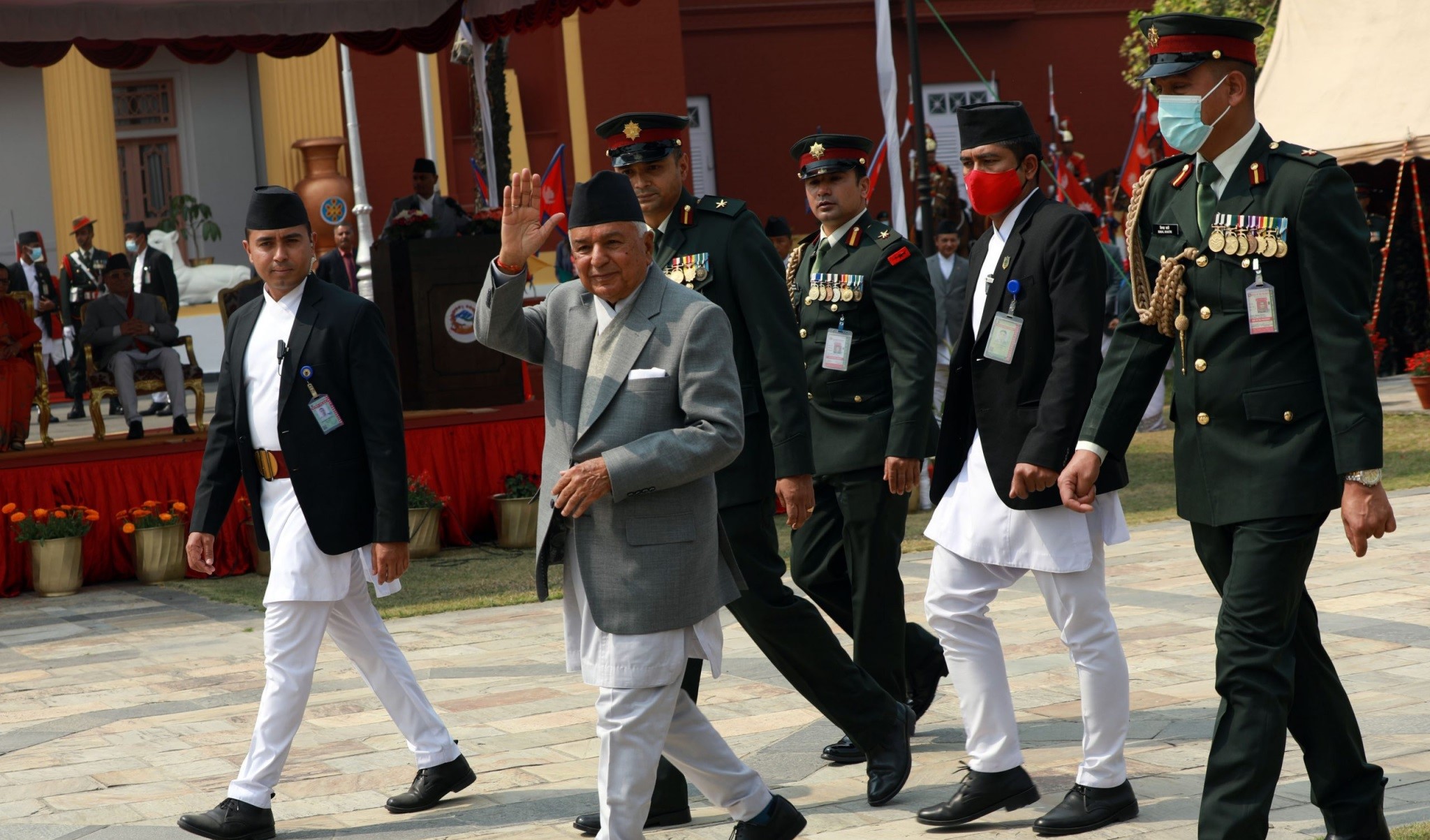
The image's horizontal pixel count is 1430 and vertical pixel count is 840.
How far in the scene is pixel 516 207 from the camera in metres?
3.85

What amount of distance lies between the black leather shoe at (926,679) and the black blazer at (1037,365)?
1.12 m

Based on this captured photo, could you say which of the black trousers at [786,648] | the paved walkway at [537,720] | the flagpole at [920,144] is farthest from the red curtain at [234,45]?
the black trousers at [786,648]

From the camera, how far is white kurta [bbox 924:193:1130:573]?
4441 mm

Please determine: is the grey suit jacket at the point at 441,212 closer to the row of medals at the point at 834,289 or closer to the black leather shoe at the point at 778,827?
the row of medals at the point at 834,289

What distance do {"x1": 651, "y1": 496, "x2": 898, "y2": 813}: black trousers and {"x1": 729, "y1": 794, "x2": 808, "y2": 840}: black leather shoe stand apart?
47 cm

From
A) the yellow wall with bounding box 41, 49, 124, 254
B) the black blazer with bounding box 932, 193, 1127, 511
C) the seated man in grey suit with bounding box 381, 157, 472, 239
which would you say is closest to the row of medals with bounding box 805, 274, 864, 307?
the black blazer with bounding box 932, 193, 1127, 511

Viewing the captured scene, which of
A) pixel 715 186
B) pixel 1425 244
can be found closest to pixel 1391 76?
pixel 1425 244

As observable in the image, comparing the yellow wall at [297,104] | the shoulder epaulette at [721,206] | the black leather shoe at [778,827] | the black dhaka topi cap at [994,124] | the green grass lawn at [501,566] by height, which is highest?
the yellow wall at [297,104]

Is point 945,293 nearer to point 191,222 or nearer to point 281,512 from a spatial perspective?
point 281,512

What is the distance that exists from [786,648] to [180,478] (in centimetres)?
702

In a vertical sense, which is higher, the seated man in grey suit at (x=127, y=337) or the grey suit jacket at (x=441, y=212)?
the grey suit jacket at (x=441, y=212)

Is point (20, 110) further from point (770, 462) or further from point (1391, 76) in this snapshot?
point (770, 462)

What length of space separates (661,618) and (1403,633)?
407 cm

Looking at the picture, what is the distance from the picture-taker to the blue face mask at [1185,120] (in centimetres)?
383
